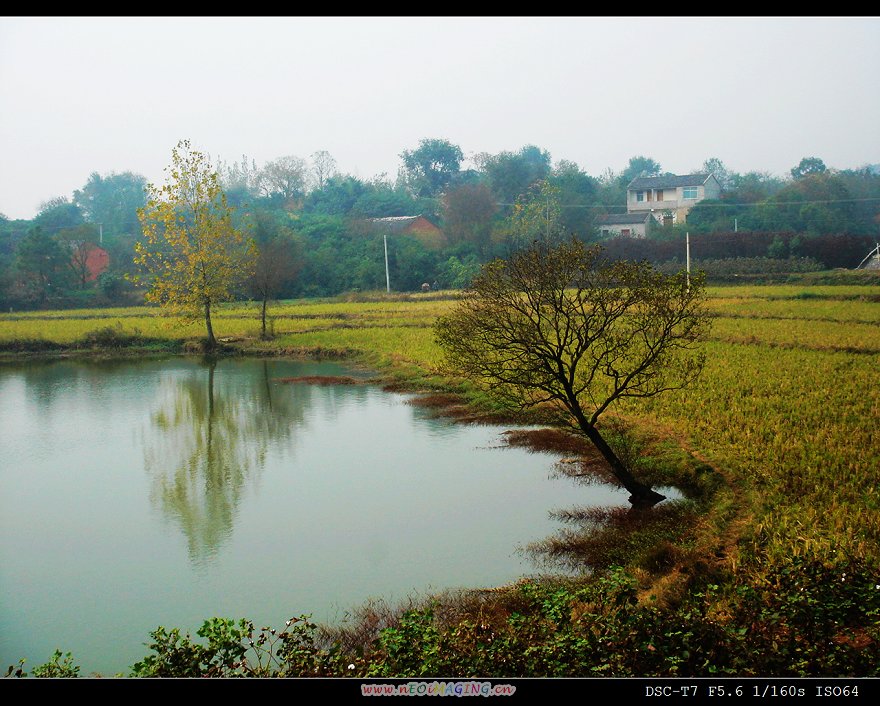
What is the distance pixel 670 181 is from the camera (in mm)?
26828

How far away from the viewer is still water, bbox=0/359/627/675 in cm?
411

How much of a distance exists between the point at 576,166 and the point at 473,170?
406 cm

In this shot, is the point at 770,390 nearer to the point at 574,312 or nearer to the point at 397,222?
the point at 574,312

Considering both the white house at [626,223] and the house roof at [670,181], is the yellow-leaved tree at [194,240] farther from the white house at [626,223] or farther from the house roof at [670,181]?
the house roof at [670,181]

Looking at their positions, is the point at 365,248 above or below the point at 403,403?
above

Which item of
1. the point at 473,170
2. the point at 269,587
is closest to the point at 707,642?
the point at 269,587

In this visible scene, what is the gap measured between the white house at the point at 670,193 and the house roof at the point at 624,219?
59.7 inches

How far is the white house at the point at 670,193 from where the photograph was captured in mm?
26203

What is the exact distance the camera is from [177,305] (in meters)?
15.1

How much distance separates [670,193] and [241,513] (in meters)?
23.9

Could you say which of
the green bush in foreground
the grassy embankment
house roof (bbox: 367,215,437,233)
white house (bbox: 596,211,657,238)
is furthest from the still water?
white house (bbox: 596,211,657,238)

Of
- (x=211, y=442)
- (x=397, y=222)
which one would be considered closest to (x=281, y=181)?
(x=397, y=222)

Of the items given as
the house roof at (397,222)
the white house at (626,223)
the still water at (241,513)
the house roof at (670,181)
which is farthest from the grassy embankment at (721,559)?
the house roof at (670,181)

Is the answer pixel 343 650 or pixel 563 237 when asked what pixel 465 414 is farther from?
pixel 563 237
